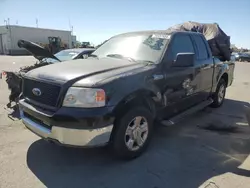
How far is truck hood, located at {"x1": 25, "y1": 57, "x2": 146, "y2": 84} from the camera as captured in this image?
348cm

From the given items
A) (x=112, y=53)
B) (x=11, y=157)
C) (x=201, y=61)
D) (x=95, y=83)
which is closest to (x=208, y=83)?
(x=201, y=61)

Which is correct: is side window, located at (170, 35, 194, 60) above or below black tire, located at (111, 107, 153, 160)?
above

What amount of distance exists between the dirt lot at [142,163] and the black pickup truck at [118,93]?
1.19 feet

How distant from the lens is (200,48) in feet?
18.6

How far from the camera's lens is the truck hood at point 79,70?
348 cm

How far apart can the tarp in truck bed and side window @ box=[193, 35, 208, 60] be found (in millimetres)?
2004

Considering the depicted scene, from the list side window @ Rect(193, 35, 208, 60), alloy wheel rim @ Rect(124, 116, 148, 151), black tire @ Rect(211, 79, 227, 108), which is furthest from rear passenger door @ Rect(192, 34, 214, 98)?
alloy wheel rim @ Rect(124, 116, 148, 151)

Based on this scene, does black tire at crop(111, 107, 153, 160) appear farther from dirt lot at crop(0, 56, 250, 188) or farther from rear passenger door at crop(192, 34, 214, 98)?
rear passenger door at crop(192, 34, 214, 98)

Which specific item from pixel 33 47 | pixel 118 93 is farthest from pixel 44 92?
pixel 33 47

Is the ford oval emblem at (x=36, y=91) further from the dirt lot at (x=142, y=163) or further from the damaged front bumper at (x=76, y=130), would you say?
the dirt lot at (x=142, y=163)

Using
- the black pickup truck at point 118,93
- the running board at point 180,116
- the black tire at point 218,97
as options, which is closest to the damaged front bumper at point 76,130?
the black pickup truck at point 118,93

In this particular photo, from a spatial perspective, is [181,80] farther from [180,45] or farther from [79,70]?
[79,70]

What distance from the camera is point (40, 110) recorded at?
3.52m

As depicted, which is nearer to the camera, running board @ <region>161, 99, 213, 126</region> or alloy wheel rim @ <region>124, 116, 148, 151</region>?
alloy wheel rim @ <region>124, 116, 148, 151</region>
